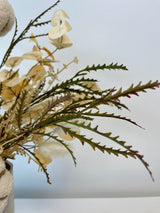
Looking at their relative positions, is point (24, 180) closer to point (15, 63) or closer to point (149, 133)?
point (149, 133)

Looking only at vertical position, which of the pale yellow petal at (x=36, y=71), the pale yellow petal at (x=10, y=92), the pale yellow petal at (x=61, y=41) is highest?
the pale yellow petal at (x=61, y=41)

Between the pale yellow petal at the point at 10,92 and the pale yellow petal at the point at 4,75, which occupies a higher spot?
the pale yellow petal at the point at 4,75

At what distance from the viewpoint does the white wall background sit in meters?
0.70

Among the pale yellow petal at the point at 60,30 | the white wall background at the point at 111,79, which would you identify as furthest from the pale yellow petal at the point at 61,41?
the white wall background at the point at 111,79

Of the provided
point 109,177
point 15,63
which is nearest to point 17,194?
point 109,177

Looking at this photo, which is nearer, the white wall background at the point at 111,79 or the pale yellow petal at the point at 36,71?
the pale yellow petal at the point at 36,71

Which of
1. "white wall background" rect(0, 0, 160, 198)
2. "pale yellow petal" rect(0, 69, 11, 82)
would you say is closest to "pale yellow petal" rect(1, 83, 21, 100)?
"pale yellow petal" rect(0, 69, 11, 82)

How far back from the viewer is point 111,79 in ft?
2.34

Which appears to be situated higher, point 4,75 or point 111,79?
point 111,79

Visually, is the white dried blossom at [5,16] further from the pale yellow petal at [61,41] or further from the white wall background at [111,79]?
the white wall background at [111,79]

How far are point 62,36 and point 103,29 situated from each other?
1.09 feet

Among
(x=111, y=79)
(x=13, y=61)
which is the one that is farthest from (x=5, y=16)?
(x=111, y=79)

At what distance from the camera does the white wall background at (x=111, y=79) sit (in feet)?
2.30

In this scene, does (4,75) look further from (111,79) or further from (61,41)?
(111,79)
